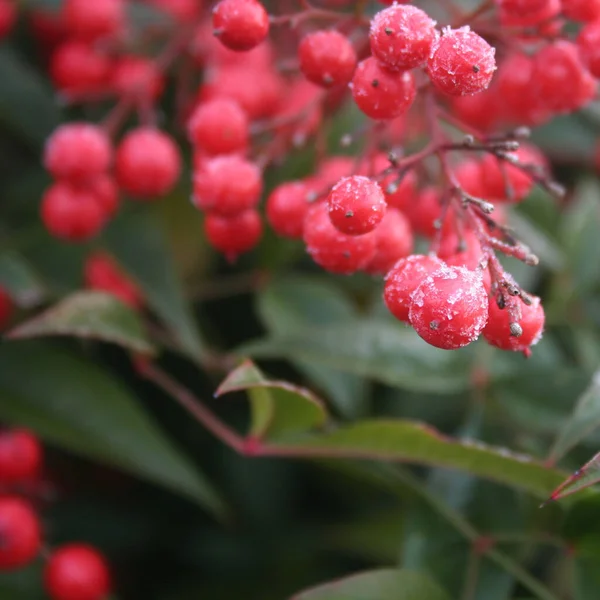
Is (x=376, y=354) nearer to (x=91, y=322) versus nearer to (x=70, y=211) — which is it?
(x=91, y=322)

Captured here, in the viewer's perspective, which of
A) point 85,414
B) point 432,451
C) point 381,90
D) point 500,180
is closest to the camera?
point 381,90

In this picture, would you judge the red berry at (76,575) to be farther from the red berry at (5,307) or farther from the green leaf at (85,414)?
the red berry at (5,307)

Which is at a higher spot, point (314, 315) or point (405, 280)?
point (405, 280)

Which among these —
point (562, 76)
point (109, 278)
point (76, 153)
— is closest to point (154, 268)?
point (109, 278)

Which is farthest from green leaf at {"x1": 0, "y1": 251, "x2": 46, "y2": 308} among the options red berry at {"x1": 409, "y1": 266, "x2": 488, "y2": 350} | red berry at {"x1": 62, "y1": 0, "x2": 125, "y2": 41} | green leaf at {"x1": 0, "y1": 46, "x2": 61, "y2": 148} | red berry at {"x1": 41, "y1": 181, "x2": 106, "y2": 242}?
red berry at {"x1": 409, "y1": 266, "x2": 488, "y2": 350}

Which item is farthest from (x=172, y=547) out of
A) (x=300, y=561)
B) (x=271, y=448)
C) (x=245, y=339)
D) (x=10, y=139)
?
(x=10, y=139)

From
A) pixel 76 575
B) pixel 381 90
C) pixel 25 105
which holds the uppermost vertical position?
pixel 381 90
